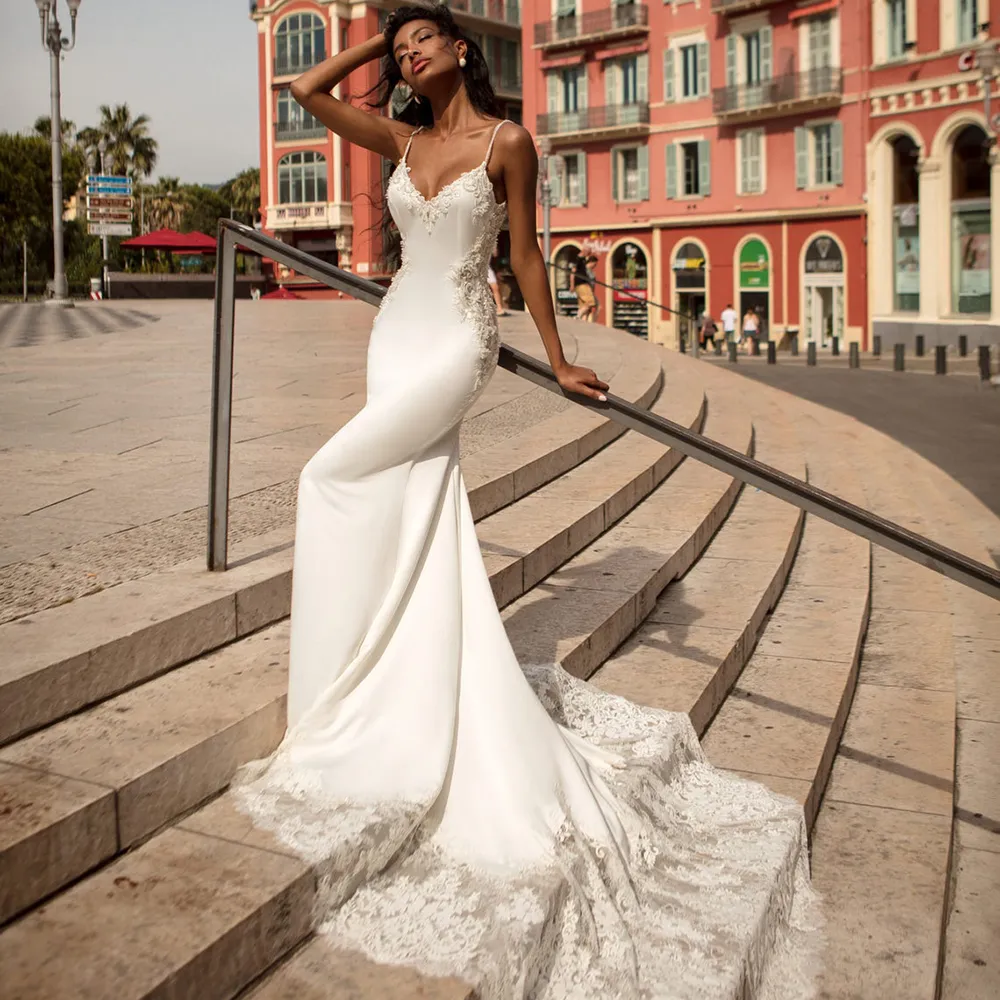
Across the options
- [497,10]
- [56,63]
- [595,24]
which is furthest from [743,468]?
[497,10]

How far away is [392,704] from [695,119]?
133ft

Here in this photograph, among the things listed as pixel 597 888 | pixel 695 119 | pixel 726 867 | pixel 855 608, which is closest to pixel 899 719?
pixel 855 608

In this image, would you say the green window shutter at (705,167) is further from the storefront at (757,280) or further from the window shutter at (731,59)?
the storefront at (757,280)

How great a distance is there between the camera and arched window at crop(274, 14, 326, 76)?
5075 centimetres

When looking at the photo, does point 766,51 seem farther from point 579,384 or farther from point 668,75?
point 579,384

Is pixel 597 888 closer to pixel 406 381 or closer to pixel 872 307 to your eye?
pixel 406 381

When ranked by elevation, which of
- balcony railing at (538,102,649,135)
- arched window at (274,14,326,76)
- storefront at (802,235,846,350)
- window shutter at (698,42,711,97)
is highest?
arched window at (274,14,326,76)

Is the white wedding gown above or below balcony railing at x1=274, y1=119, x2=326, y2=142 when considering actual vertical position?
below

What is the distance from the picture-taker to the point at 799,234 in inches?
1507

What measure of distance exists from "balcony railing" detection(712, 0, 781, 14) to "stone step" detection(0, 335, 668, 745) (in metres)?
37.8

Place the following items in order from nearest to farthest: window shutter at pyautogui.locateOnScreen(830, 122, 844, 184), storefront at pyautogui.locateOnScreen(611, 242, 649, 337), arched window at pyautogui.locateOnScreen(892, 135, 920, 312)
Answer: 1. arched window at pyautogui.locateOnScreen(892, 135, 920, 312)
2. window shutter at pyautogui.locateOnScreen(830, 122, 844, 184)
3. storefront at pyautogui.locateOnScreen(611, 242, 649, 337)

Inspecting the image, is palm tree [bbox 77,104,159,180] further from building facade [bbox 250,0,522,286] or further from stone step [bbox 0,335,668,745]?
stone step [bbox 0,335,668,745]

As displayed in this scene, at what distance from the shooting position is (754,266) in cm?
3928

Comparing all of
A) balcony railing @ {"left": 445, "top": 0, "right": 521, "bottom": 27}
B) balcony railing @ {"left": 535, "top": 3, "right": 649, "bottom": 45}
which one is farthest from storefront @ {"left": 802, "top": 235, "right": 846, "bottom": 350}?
balcony railing @ {"left": 445, "top": 0, "right": 521, "bottom": 27}
